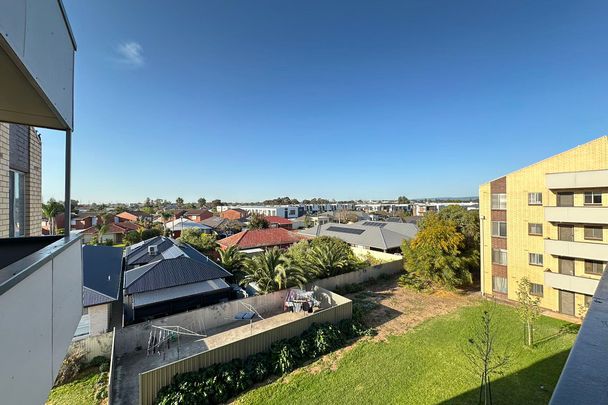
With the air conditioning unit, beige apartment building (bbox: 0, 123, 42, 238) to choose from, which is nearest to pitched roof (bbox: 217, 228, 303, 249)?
the air conditioning unit

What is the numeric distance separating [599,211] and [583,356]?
792 inches

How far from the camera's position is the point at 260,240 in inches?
1251

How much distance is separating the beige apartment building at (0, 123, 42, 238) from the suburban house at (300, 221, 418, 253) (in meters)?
27.6

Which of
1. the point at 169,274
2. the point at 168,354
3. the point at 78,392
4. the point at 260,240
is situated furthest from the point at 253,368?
the point at 260,240

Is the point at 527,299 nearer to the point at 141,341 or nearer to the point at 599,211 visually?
the point at 599,211

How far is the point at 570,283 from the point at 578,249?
6.99 ft

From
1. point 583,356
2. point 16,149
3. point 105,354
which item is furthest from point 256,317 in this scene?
point 583,356

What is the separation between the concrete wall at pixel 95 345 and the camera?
11234 mm

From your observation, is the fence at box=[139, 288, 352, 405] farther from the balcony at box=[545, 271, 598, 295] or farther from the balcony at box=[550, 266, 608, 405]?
the balcony at box=[545, 271, 598, 295]

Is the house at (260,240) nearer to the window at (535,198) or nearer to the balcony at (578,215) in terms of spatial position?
the window at (535,198)

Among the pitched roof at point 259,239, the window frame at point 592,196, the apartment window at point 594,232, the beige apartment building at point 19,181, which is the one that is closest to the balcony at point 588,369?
the beige apartment building at point 19,181

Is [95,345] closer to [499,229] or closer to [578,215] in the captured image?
[499,229]

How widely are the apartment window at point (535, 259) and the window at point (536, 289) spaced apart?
1396mm

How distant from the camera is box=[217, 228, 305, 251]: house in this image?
100 ft
